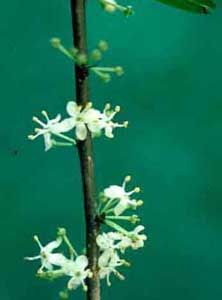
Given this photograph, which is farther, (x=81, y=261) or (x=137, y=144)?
(x=137, y=144)

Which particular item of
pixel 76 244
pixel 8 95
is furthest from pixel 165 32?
pixel 76 244

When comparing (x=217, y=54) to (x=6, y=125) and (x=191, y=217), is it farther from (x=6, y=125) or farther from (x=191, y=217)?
(x=6, y=125)

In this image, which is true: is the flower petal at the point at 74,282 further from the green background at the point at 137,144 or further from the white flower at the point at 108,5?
the green background at the point at 137,144

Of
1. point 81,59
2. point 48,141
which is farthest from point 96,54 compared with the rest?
point 48,141

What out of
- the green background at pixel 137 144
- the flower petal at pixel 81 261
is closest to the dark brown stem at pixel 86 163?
the flower petal at pixel 81 261

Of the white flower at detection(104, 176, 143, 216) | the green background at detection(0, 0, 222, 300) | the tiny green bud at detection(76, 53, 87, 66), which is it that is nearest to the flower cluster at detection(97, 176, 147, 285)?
the white flower at detection(104, 176, 143, 216)

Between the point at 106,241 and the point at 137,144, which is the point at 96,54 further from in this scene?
the point at 137,144
